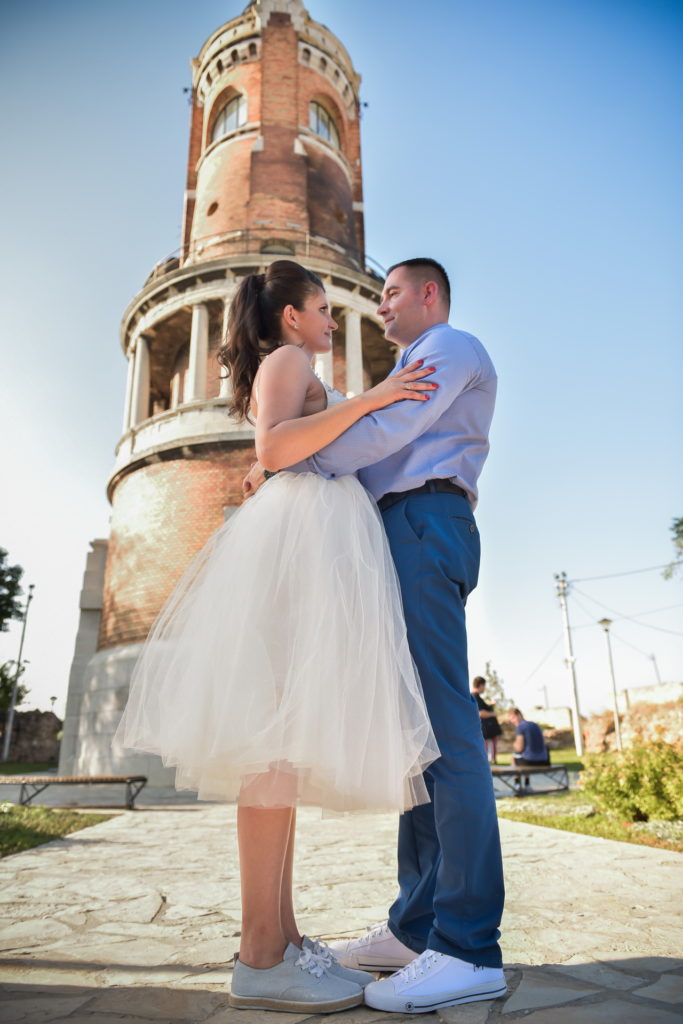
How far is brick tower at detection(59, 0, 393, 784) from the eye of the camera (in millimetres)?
16234

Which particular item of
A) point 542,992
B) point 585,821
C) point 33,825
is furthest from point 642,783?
point 33,825

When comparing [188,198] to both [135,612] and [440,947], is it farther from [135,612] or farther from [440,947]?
[440,947]

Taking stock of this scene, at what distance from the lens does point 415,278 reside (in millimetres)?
3020

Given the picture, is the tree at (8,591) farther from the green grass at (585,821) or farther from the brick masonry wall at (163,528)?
the green grass at (585,821)

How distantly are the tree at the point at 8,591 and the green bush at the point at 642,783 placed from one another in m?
32.4

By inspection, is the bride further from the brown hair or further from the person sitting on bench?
the person sitting on bench

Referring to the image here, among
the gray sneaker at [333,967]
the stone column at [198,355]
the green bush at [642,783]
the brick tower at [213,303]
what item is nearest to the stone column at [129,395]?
the brick tower at [213,303]

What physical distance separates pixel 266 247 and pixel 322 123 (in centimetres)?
782

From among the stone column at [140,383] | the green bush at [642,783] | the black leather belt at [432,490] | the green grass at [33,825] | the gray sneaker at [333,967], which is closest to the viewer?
the gray sneaker at [333,967]

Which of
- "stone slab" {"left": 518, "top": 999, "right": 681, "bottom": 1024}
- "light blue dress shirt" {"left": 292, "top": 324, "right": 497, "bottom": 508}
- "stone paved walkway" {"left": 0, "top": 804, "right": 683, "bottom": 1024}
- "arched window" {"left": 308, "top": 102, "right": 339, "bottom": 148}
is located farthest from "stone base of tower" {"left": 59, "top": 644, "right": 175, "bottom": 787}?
"arched window" {"left": 308, "top": 102, "right": 339, "bottom": 148}

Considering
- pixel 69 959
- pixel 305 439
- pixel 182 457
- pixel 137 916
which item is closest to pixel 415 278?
pixel 305 439

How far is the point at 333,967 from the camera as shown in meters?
2.24

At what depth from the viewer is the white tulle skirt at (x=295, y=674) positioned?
2105 mm

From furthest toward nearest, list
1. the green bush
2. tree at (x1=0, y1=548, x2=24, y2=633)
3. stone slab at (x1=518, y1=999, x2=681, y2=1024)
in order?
tree at (x1=0, y1=548, x2=24, y2=633) → the green bush → stone slab at (x1=518, y1=999, x2=681, y2=1024)
